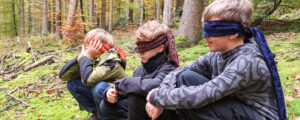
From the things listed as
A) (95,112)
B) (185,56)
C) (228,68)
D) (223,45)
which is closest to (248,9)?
(223,45)

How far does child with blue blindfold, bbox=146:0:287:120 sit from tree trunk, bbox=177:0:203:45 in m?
6.39

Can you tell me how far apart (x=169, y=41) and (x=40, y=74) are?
437 centimetres

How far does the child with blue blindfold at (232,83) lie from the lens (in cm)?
140

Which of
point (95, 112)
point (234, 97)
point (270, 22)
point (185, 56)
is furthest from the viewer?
point (270, 22)

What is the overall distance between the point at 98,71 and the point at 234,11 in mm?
1544

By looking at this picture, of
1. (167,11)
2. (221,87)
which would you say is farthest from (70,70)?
(167,11)

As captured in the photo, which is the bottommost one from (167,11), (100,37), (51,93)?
(51,93)

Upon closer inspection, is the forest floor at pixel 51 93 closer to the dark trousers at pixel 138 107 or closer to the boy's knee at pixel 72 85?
the boy's knee at pixel 72 85

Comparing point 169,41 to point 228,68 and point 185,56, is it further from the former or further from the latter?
point 185,56

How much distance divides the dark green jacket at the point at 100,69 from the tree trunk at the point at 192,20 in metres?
5.69

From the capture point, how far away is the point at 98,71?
239cm

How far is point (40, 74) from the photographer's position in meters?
5.29

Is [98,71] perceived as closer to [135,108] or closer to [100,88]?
[100,88]

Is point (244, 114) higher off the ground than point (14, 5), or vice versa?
point (14, 5)
